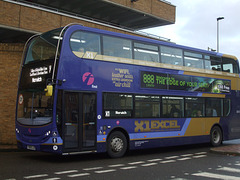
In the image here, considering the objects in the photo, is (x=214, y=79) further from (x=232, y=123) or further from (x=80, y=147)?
(x=80, y=147)

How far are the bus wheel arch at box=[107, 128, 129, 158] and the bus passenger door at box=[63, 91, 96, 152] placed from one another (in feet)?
2.59

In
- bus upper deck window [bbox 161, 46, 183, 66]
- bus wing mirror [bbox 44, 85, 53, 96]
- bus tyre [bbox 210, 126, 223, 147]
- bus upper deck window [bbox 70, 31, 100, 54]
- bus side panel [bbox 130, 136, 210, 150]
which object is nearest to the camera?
bus wing mirror [bbox 44, 85, 53, 96]

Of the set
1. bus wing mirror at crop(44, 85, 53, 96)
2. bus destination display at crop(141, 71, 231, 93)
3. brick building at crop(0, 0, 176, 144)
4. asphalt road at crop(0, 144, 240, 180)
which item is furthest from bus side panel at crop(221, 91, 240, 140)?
bus wing mirror at crop(44, 85, 53, 96)

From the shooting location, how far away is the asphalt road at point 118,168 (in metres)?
8.33

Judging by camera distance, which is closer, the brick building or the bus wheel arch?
the bus wheel arch

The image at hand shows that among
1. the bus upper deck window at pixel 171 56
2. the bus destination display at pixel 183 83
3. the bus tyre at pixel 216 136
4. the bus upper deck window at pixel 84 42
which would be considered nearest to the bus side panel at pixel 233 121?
the bus tyre at pixel 216 136

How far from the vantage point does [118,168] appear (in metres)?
9.64

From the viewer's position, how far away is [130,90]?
1258 cm

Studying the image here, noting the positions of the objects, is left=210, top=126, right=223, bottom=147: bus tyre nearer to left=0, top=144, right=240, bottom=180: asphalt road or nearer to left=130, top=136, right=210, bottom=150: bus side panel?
left=130, top=136, right=210, bottom=150: bus side panel

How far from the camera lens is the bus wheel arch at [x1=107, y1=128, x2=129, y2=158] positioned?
11.8 meters

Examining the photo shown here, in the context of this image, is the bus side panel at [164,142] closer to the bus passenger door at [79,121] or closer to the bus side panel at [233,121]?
the bus side panel at [233,121]

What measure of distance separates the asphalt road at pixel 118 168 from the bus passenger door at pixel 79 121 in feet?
2.00

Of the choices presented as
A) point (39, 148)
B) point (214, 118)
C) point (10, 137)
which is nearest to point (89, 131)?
point (39, 148)

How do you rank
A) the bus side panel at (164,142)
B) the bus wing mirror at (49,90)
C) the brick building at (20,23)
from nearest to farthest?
1. the bus wing mirror at (49,90)
2. the bus side panel at (164,142)
3. the brick building at (20,23)
